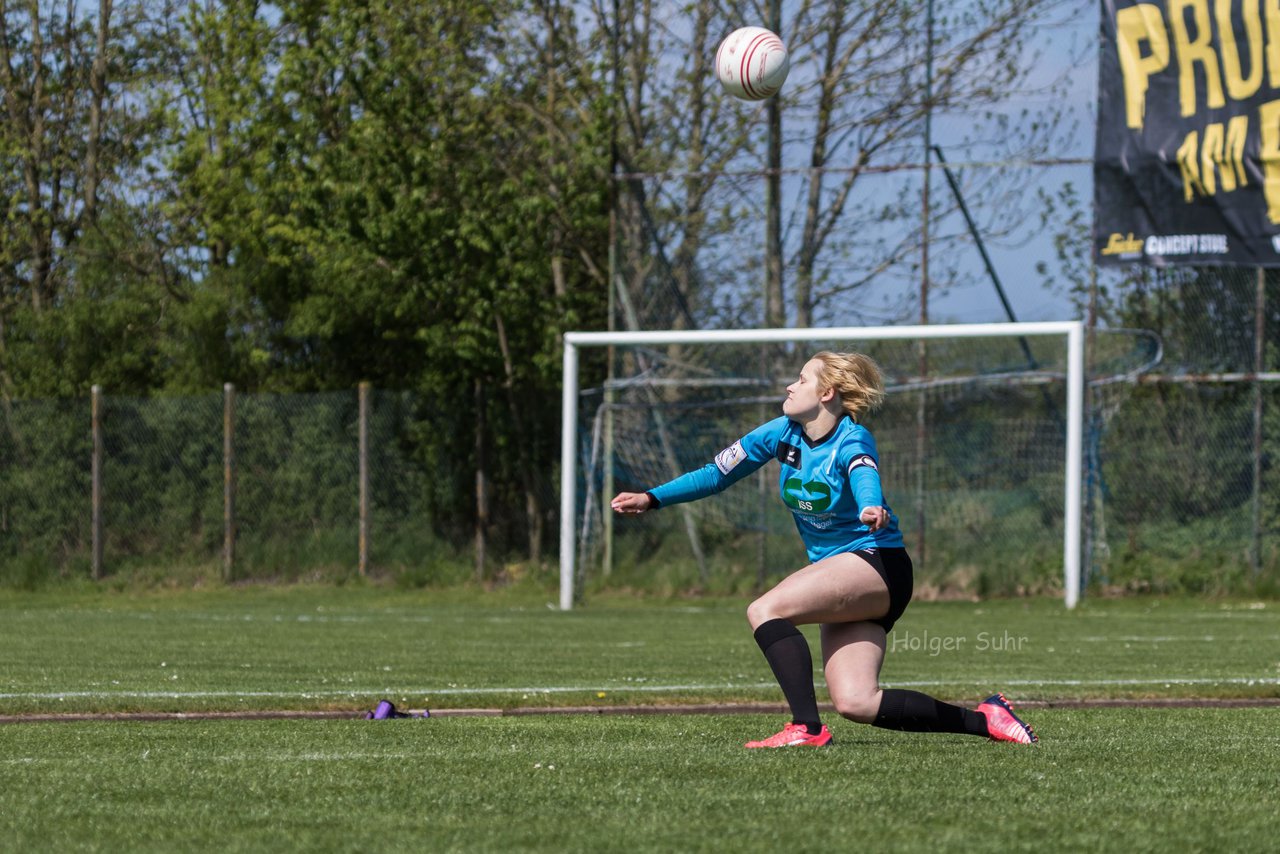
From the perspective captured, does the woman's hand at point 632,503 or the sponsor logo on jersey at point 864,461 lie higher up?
the sponsor logo on jersey at point 864,461

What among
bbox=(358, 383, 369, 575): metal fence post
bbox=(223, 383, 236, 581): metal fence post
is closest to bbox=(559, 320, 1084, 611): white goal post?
bbox=(358, 383, 369, 575): metal fence post

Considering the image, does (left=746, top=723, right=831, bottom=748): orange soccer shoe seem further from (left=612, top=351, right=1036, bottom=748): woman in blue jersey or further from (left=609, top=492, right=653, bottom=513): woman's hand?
(left=609, top=492, right=653, bottom=513): woman's hand

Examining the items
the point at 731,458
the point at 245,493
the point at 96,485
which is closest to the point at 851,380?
the point at 731,458

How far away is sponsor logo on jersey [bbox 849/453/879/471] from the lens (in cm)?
618

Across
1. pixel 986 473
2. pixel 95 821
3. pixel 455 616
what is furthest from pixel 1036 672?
pixel 986 473

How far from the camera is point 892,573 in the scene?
636 cm

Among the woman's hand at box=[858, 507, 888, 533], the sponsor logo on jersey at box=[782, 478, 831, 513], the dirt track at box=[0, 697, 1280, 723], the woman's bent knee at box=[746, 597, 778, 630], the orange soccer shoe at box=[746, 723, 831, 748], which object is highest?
the sponsor logo on jersey at box=[782, 478, 831, 513]

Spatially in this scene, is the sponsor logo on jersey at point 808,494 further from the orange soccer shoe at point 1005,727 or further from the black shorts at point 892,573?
the orange soccer shoe at point 1005,727

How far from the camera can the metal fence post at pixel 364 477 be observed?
22.0 meters

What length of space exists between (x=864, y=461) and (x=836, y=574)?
43 cm

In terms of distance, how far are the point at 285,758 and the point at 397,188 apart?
59.7ft

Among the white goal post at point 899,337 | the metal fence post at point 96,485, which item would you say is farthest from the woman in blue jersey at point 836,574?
the metal fence post at point 96,485

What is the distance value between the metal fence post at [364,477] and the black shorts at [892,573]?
16100 millimetres

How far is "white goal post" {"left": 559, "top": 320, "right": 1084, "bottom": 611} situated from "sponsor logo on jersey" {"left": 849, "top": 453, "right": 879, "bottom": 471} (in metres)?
11.5
